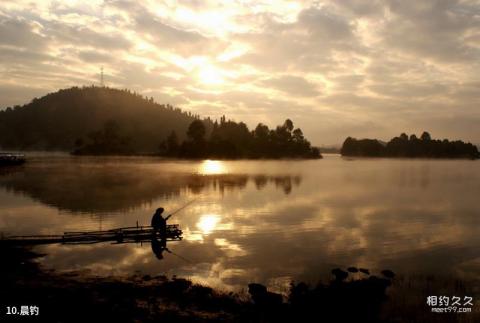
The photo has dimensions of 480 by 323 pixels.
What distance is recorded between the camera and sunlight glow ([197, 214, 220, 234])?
4234 centimetres

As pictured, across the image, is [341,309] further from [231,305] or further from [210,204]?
[210,204]

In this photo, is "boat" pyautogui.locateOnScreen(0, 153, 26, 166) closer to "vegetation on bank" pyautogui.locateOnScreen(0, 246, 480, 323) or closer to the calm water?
the calm water

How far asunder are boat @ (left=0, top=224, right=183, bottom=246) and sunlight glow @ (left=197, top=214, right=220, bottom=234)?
531 centimetres

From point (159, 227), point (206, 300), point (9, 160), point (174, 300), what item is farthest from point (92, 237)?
point (9, 160)

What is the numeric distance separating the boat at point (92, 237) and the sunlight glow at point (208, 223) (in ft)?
17.4

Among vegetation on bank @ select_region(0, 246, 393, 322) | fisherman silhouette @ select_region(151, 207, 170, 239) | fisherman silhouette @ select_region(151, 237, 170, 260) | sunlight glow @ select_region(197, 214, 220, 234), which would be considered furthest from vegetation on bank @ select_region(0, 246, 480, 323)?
sunlight glow @ select_region(197, 214, 220, 234)

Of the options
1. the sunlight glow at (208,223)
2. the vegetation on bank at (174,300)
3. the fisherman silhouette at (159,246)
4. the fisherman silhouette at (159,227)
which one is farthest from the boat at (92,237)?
the vegetation on bank at (174,300)

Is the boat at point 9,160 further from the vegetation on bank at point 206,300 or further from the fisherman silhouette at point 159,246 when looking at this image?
the vegetation on bank at point 206,300

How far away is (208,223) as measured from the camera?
46.1 metres

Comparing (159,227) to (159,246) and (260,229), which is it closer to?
(159,246)

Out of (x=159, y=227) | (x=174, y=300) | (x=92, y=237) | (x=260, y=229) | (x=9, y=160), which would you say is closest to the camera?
(x=174, y=300)

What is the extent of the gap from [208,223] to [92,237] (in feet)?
49.8

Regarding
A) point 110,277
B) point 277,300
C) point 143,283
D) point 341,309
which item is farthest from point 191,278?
point 341,309

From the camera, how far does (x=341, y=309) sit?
64.0 ft
